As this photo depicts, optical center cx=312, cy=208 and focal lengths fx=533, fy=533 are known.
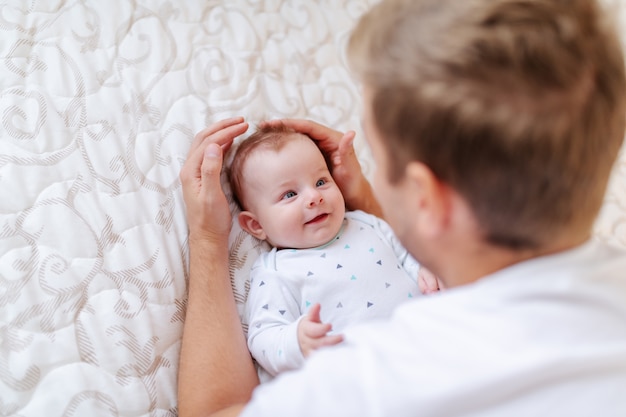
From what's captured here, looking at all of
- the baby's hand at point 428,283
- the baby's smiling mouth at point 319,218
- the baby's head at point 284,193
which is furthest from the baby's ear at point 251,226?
the baby's hand at point 428,283

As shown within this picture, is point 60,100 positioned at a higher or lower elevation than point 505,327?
higher

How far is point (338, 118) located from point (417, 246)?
2.34 ft

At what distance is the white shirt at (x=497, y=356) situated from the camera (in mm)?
504

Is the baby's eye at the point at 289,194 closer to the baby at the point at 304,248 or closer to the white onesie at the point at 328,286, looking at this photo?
the baby at the point at 304,248

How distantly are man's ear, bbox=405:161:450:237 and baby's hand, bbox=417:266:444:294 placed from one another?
0.46 meters

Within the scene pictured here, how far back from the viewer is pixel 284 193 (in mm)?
1113

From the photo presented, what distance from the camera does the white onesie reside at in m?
0.98

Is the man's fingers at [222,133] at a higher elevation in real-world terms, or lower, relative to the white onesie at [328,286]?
higher

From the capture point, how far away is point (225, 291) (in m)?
1.01

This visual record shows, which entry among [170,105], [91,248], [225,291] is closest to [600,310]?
[225,291]

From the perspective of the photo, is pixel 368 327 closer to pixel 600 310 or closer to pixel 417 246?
pixel 417 246

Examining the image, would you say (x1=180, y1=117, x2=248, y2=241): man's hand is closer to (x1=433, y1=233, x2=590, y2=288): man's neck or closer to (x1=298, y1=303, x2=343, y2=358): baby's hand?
(x1=298, y1=303, x2=343, y2=358): baby's hand

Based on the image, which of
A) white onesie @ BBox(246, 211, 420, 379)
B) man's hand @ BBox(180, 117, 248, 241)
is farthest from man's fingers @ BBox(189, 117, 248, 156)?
white onesie @ BBox(246, 211, 420, 379)

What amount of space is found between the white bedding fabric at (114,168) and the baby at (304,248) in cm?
7
